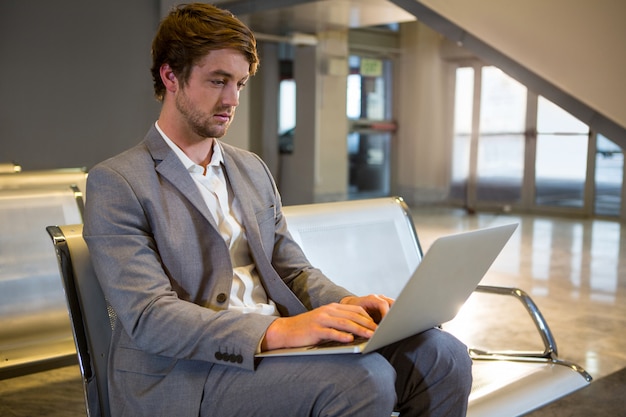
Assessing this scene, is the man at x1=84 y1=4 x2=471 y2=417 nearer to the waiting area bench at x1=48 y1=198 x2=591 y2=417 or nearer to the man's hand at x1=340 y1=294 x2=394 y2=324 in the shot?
the man's hand at x1=340 y1=294 x2=394 y2=324

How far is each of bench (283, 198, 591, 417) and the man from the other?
510mm

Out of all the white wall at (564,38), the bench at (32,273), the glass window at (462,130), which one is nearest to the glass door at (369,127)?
the glass window at (462,130)

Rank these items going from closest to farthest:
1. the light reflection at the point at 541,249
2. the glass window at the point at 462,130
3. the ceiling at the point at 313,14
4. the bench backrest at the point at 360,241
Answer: the bench backrest at the point at 360,241 → the light reflection at the point at 541,249 → the ceiling at the point at 313,14 → the glass window at the point at 462,130

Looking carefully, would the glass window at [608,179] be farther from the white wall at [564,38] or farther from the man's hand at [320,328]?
the man's hand at [320,328]

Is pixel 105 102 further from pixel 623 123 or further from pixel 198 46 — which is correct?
pixel 198 46

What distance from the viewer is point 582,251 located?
7484mm

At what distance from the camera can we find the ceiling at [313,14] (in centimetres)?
691

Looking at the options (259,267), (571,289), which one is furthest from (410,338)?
(571,289)

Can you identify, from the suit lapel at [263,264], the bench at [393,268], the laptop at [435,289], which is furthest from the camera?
the bench at [393,268]

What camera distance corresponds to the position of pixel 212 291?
1.63m

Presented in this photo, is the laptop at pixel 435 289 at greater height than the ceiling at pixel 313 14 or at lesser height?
lesser

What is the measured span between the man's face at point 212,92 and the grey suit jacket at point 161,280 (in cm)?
Result: 10

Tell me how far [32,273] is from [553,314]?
11.5 feet

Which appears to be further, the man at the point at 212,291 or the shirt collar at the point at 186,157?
the shirt collar at the point at 186,157
